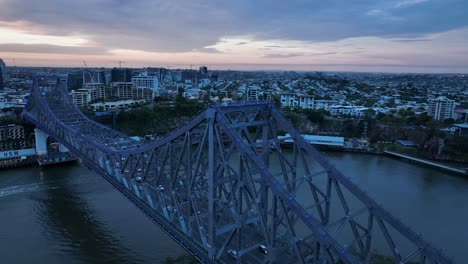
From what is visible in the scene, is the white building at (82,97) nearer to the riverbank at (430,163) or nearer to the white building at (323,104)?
the white building at (323,104)

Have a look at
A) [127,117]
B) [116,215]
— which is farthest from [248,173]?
[127,117]

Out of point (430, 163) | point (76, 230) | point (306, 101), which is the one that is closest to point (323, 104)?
point (306, 101)

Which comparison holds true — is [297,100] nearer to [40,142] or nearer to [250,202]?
[40,142]

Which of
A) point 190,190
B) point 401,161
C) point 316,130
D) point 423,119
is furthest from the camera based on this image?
point 316,130

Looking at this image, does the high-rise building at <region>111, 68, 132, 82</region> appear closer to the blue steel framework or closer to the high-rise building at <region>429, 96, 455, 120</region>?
the high-rise building at <region>429, 96, 455, 120</region>

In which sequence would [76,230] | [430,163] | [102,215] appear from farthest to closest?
[430,163], [102,215], [76,230]

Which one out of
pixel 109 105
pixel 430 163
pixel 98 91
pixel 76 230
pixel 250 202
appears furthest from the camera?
pixel 98 91

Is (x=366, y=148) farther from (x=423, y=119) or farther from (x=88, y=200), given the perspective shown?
(x=88, y=200)

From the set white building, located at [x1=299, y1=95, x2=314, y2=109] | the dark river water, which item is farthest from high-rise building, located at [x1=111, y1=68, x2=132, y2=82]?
the dark river water
